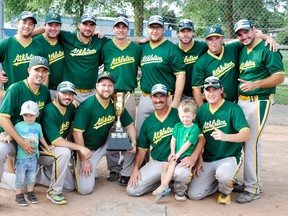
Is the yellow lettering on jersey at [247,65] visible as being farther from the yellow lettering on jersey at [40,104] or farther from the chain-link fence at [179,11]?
the chain-link fence at [179,11]

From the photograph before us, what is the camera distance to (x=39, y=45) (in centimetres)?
530

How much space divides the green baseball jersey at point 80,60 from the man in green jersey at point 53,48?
0.09 metres

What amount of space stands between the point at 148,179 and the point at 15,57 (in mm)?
2249

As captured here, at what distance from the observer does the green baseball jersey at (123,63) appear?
5.47 metres

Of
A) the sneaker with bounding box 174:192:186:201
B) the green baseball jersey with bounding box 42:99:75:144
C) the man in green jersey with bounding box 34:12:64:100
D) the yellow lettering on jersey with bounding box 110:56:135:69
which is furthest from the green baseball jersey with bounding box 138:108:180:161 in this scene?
the man in green jersey with bounding box 34:12:64:100

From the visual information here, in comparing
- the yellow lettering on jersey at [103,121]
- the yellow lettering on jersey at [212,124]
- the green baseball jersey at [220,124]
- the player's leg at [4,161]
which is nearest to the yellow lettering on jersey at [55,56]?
the yellow lettering on jersey at [103,121]

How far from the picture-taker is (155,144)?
5078mm

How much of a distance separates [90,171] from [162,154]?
912mm

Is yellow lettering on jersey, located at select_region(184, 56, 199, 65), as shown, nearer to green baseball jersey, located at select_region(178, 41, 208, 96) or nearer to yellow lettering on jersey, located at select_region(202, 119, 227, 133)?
green baseball jersey, located at select_region(178, 41, 208, 96)

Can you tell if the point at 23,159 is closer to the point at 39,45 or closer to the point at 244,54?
the point at 39,45

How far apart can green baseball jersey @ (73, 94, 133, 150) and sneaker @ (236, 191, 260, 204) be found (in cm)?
165

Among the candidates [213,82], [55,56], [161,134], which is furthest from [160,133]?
[55,56]

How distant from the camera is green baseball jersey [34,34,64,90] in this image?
17.9ft

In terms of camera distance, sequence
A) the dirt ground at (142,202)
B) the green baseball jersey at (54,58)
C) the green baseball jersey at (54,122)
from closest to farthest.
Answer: the dirt ground at (142,202), the green baseball jersey at (54,122), the green baseball jersey at (54,58)
